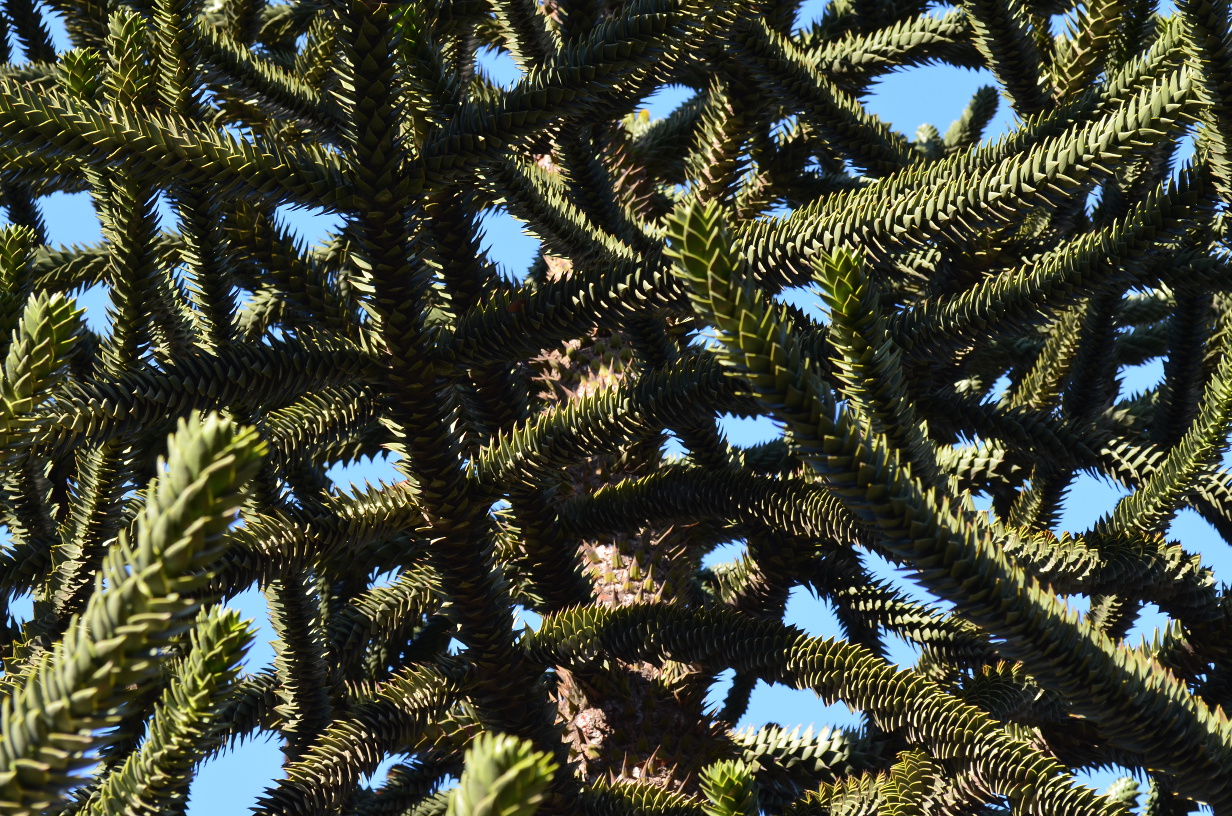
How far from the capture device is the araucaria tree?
1.36 metres

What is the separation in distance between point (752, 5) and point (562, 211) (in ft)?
2.31

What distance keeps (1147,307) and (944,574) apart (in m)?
3.58

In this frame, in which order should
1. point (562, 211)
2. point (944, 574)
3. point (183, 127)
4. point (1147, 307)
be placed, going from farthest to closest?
point (1147, 307) → point (562, 211) → point (183, 127) → point (944, 574)

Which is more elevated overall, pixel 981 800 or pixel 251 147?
pixel 251 147

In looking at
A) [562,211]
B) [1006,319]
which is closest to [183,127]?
[562,211]

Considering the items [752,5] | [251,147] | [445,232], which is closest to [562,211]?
[445,232]

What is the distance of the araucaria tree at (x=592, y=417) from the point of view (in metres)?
1.36

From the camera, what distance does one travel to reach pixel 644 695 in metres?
3.07

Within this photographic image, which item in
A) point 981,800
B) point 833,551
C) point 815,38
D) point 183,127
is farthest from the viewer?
point 815,38

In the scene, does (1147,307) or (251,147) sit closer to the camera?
(251,147)

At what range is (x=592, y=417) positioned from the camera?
7.03 feet

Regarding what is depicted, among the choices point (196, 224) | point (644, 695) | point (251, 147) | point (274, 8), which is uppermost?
point (274, 8)

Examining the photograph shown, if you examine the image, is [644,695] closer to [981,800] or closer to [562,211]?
[981,800]

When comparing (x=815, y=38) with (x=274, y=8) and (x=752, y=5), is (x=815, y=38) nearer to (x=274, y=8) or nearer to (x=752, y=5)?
(x=752, y=5)
